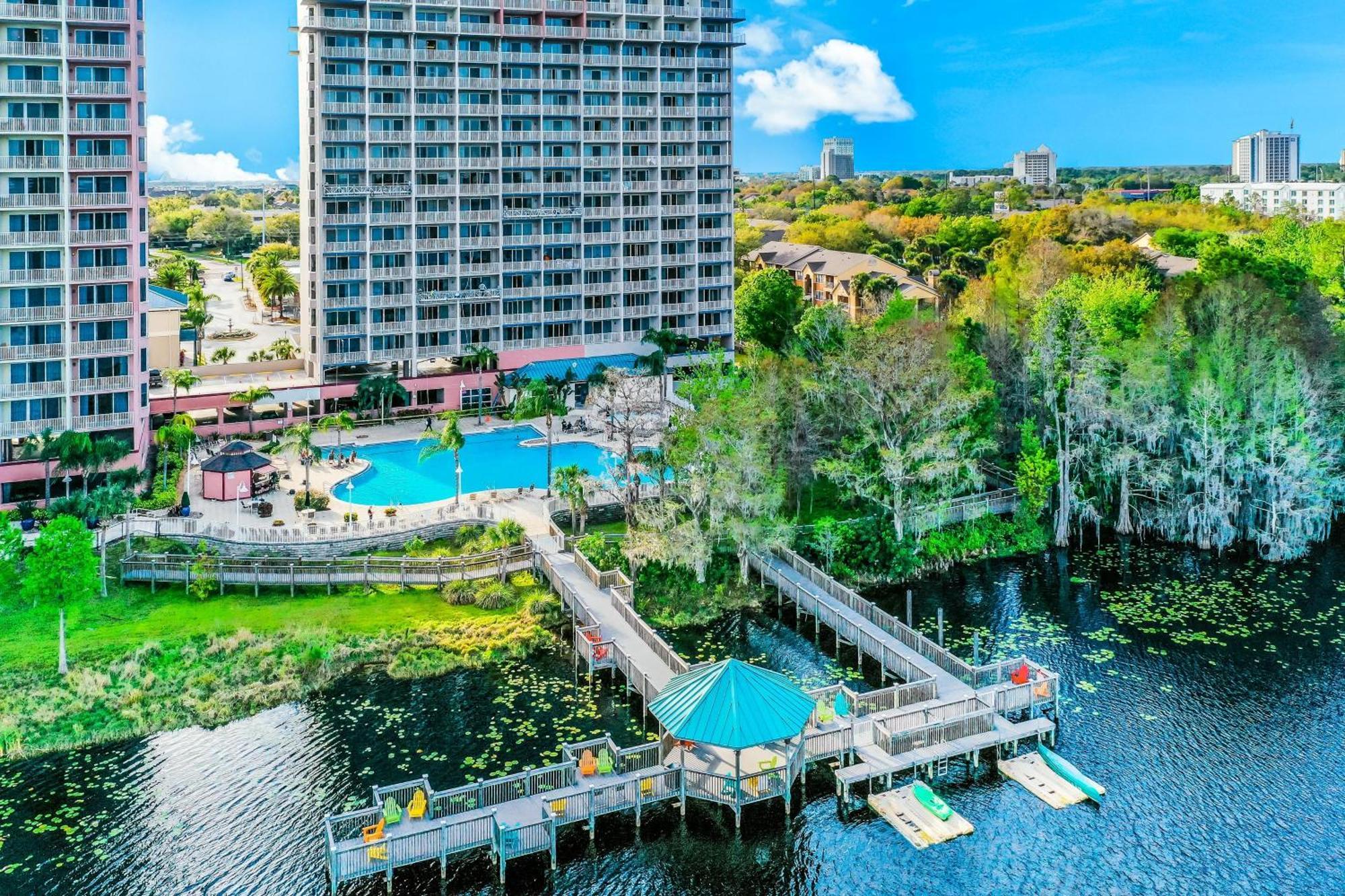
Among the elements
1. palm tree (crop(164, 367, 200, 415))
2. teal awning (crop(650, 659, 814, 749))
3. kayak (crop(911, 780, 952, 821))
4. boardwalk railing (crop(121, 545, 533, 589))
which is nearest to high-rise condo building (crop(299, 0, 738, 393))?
palm tree (crop(164, 367, 200, 415))

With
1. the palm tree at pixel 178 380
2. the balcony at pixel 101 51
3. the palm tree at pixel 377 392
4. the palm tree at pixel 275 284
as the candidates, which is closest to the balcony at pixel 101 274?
the palm tree at pixel 178 380

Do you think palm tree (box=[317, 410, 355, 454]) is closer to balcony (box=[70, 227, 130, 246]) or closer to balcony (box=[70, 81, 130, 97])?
balcony (box=[70, 227, 130, 246])

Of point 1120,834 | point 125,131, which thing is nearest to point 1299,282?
point 1120,834

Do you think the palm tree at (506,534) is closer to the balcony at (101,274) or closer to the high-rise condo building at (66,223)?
the high-rise condo building at (66,223)

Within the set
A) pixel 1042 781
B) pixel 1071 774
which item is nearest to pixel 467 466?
pixel 1042 781

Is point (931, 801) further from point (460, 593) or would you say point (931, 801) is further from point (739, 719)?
point (460, 593)

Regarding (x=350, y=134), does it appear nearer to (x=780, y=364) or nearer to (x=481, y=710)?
(x=780, y=364)
